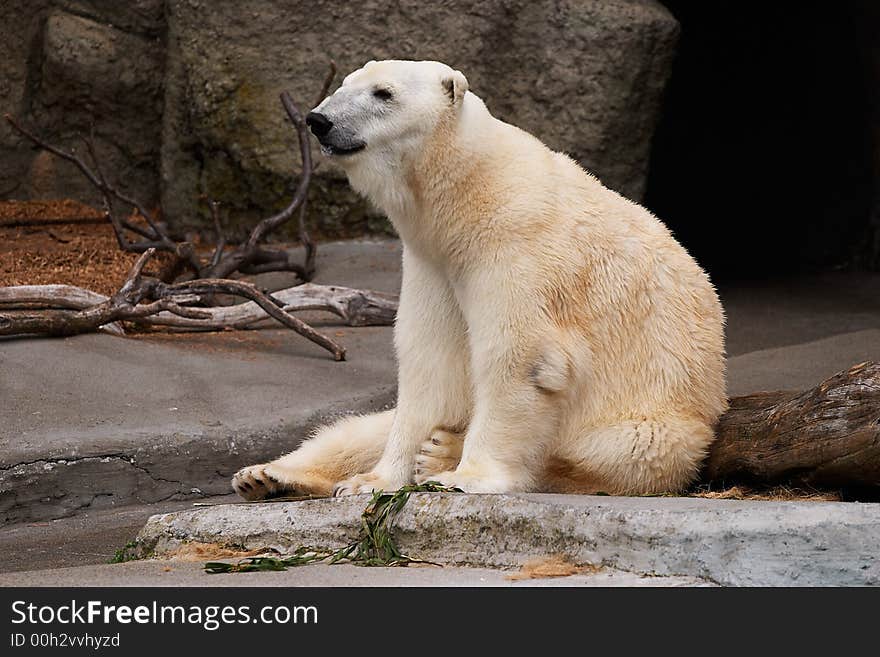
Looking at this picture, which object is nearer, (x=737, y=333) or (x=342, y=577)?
(x=342, y=577)

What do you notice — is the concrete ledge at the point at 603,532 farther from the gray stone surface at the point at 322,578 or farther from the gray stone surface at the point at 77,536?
the gray stone surface at the point at 77,536

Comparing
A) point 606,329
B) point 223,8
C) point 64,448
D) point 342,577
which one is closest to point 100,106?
point 223,8

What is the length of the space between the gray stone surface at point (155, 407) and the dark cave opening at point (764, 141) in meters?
5.47

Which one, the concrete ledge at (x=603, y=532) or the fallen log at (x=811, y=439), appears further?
the fallen log at (x=811, y=439)

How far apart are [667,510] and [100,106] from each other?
7.41 m

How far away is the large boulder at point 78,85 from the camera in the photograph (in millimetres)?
9125

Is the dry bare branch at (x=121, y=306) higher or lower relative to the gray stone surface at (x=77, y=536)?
higher

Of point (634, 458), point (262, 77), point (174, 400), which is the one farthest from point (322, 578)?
point (262, 77)

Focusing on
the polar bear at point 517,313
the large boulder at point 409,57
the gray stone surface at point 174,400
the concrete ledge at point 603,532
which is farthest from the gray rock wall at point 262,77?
the concrete ledge at point 603,532

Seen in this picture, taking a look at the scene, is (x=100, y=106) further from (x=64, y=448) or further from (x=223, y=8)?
(x=64, y=448)

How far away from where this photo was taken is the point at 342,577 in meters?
3.06

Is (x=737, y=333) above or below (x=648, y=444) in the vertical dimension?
below

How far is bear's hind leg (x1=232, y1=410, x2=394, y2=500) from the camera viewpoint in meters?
4.18

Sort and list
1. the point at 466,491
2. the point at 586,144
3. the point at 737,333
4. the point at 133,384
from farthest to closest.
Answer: the point at 586,144 < the point at 737,333 < the point at 133,384 < the point at 466,491
